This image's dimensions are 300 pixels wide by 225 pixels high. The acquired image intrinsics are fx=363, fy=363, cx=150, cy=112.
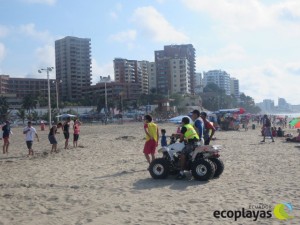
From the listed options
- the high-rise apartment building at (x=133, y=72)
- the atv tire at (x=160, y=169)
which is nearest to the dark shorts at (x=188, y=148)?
the atv tire at (x=160, y=169)

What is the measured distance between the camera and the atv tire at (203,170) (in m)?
8.62

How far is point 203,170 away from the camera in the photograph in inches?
343

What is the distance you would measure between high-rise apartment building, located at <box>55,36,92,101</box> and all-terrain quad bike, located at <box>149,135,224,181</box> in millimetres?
126538

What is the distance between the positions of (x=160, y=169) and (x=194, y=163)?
2.94ft

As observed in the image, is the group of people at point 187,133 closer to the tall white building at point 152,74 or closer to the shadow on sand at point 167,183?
the shadow on sand at point 167,183

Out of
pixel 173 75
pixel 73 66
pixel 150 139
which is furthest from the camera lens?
pixel 173 75

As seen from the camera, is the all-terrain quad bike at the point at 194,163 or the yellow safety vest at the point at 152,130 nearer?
the all-terrain quad bike at the point at 194,163

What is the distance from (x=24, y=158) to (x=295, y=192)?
1092 centimetres

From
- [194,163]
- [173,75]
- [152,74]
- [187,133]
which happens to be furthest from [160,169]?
[152,74]

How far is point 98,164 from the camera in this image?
41.0 feet

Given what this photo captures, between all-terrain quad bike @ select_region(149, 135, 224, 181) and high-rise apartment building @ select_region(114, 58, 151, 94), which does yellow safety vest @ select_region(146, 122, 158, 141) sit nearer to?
all-terrain quad bike @ select_region(149, 135, 224, 181)

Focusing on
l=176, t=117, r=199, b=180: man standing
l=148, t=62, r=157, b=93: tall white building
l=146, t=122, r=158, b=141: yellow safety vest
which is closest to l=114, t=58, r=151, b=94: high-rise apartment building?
l=148, t=62, r=157, b=93: tall white building

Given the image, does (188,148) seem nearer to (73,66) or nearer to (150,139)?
(150,139)

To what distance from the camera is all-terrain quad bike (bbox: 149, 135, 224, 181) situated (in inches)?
342
